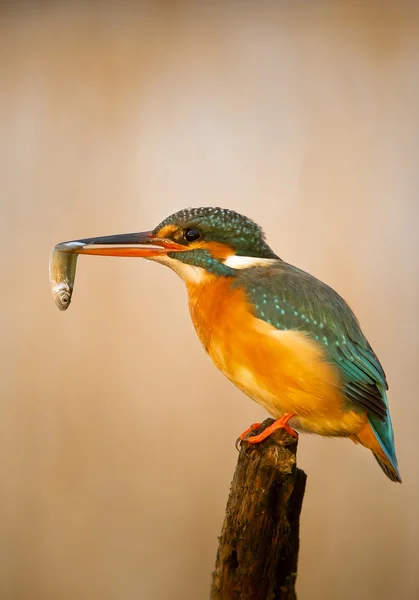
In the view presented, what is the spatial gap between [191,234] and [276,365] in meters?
0.30

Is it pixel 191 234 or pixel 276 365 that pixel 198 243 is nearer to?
pixel 191 234

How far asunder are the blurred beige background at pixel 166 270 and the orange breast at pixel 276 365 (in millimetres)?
563

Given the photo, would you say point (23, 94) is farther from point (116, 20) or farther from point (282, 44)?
point (282, 44)

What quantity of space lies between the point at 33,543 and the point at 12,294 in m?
0.74

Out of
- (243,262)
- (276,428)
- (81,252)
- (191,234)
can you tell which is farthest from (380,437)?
(81,252)

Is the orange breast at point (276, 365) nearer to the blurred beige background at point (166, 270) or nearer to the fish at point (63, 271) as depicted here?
the fish at point (63, 271)

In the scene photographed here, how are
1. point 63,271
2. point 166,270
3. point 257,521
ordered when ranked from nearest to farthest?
point 257,521, point 63,271, point 166,270

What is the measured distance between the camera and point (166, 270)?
5.66 feet

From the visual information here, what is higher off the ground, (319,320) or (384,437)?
(319,320)

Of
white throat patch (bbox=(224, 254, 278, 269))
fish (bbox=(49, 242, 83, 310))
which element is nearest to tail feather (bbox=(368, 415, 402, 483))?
white throat patch (bbox=(224, 254, 278, 269))

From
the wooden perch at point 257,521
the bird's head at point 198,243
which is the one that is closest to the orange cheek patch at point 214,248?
the bird's head at point 198,243

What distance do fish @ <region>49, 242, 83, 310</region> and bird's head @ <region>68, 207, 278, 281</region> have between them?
35 mm

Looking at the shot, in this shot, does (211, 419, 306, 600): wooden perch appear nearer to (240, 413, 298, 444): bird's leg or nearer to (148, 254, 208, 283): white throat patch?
(240, 413, 298, 444): bird's leg

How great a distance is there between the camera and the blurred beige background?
1.64 metres
